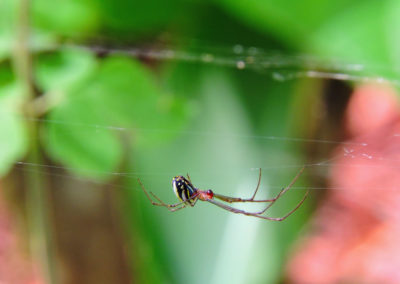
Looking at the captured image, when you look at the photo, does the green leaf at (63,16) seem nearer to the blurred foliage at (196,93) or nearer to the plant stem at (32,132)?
the blurred foliage at (196,93)

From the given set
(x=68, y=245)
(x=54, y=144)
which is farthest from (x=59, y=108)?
(x=68, y=245)

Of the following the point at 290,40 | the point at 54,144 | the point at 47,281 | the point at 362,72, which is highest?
the point at 290,40

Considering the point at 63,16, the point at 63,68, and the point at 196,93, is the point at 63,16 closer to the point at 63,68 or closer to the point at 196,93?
the point at 63,68

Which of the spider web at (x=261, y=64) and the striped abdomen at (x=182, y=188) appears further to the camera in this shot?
the spider web at (x=261, y=64)

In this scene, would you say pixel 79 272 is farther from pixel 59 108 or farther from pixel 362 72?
pixel 362 72

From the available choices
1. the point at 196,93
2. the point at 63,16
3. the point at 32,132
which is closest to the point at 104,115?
the point at 32,132

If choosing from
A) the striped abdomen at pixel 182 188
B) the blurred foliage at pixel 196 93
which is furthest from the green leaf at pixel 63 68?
the striped abdomen at pixel 182 188

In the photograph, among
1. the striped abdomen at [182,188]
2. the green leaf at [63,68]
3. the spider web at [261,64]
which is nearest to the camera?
the striped abdomen at [182,188]
